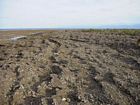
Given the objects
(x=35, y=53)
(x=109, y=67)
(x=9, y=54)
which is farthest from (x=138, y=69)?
(x=9, y=54)

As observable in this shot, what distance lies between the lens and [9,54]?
14.5m

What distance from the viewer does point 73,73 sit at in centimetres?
1077

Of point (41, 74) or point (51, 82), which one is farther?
point (41, 74)

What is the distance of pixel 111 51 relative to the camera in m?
12.9

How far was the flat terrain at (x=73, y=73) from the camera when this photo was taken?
8.88 meters

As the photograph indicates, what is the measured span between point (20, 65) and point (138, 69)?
5170 mm

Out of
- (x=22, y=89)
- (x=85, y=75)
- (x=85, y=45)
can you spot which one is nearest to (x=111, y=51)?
(x=85, y=45)

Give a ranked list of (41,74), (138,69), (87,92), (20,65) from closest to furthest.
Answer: (87,92) < (138,69) < (41,74) < (20,65)

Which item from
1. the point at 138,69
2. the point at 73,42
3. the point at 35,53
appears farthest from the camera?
the point at 73,42

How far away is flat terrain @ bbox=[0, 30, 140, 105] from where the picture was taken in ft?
29.1

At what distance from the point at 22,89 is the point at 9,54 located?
5.11 meters

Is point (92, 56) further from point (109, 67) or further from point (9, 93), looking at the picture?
point (9, 93)

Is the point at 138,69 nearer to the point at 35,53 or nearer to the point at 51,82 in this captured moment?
the point at 51,82

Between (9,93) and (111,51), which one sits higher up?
(111,51)
